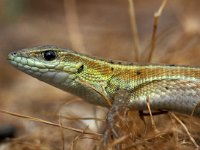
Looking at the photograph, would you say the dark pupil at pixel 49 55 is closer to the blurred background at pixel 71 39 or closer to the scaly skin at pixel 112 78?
the scaly skin at pixel 112 78

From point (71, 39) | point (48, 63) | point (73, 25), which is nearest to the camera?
point (48, 63)

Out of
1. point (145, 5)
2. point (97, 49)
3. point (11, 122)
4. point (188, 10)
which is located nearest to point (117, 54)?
point (97, 49)

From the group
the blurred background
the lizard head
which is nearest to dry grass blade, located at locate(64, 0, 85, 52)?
the blurred background

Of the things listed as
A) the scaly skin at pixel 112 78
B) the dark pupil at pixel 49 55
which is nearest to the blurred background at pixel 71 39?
the scaly skin at pixel 112 78

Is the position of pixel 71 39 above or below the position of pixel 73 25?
below

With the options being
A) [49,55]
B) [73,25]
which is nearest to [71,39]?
[73,25]

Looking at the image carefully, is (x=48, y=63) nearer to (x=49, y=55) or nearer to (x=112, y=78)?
(x=49, y=55)
